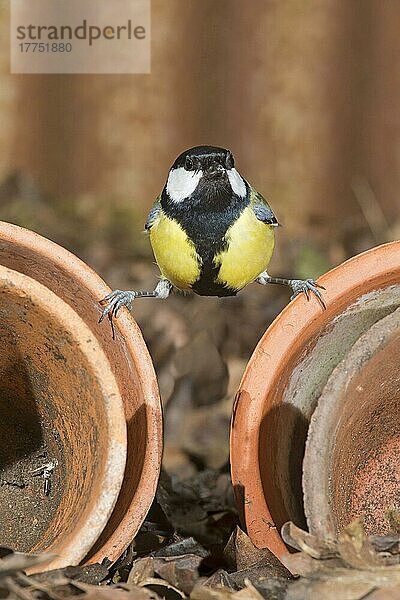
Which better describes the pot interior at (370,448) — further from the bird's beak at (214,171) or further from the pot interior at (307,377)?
the bird's beak at (214,171)

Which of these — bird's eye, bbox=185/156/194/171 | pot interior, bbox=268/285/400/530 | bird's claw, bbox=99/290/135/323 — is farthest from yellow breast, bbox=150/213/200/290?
pot interior, bbox=268/285/400/530

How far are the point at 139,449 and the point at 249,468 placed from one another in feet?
0.76

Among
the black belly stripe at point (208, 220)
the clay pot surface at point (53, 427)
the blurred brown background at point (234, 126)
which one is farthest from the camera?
the blurred brown background at point (234, 126)

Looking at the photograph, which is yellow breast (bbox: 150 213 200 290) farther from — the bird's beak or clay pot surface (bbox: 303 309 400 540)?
clay pot surface (bbox: 303 309 400 540)

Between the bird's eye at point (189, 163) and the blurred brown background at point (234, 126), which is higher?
the blurred brown background at point (234, 126)

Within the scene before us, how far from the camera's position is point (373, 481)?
1942mm

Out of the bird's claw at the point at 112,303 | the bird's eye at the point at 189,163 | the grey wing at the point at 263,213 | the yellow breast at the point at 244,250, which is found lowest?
the bird's claw at the point at 112,303

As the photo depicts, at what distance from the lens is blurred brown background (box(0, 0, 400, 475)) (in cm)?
386

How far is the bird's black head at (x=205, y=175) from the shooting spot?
6.76ft

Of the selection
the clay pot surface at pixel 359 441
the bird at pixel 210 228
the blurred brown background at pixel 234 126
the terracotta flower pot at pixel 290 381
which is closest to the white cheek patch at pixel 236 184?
the bird at pixel 210 228

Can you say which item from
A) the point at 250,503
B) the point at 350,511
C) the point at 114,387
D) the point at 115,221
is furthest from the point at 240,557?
the point at 115,221

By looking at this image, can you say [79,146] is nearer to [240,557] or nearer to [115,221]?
[115,221]

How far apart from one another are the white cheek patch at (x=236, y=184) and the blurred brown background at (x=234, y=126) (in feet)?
5.31

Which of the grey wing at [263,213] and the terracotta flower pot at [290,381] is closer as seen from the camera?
the terracotta flower pot at [290,381]
